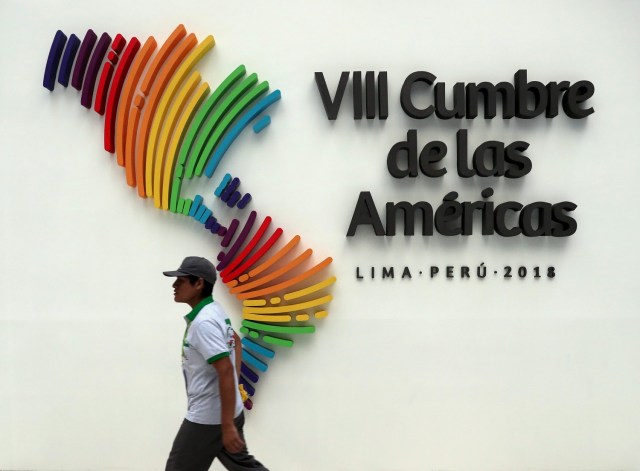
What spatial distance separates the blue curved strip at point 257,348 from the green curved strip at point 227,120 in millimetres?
1215

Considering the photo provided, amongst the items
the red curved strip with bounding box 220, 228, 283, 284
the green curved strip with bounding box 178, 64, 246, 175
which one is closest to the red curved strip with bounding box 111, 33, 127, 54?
the green curved strip with bounding box 178, 64, 246, 175

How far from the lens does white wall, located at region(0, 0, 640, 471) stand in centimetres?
358

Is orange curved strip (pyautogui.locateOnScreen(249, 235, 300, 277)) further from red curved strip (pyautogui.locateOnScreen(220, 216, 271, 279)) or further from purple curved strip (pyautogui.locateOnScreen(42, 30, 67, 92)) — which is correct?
purple curved strip (pyautogui.locateOnScreen(42, 30, 67, 92))

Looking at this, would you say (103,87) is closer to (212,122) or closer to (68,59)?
(68,59)

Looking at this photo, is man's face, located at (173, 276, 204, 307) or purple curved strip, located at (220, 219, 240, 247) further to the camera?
purple curved strip, located at (220, 219, 240, 247)

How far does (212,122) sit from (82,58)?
1.04 m

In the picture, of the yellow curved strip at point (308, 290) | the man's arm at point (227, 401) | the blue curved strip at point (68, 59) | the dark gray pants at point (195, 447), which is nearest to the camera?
the man's arm at point (227, 401)

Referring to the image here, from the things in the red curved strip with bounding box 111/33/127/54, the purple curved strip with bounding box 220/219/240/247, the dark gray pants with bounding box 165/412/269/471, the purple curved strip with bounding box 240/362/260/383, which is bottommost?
the dark gray pants with bounding box 165/412/269/471

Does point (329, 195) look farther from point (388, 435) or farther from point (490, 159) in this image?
point (388, 435)

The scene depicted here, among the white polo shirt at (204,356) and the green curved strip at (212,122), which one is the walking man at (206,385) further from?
the green curved strip at (212,122)

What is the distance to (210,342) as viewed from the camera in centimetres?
239

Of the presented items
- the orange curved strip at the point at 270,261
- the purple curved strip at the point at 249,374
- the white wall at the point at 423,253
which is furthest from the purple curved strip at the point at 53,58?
the purple curved strip at the point at 249,374

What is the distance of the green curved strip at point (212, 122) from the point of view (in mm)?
3514

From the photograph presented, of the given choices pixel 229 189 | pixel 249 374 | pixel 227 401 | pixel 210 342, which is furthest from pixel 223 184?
pixel 227 401
